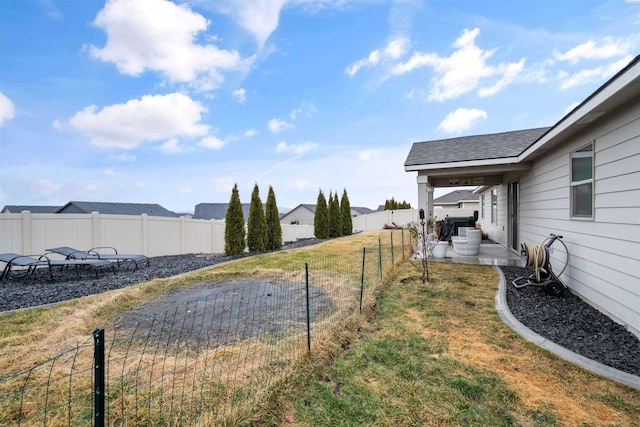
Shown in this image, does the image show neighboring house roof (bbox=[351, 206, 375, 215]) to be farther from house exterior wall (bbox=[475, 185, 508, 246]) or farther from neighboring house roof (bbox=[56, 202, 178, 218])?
house exterior wall (bbox=[475, 185, 508, 246])

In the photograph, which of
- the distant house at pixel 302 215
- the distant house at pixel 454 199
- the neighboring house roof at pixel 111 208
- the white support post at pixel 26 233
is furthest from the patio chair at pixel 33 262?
the distant house at pixel 302 215

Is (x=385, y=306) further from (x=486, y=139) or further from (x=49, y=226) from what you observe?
(x=49, y=226)

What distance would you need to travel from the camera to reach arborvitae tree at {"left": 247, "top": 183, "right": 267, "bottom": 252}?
11398 millimetres

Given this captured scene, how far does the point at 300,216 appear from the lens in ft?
133

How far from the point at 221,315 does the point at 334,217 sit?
14.2 metres

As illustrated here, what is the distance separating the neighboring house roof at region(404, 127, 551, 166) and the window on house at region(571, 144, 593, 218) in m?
2.58

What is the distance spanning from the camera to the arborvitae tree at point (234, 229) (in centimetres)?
1056

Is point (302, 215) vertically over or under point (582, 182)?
under

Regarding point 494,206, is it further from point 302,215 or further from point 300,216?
point 300,216

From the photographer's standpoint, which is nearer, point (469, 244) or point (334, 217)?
point (469, 244)

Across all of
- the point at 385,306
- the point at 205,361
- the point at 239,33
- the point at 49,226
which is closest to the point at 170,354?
the point at 205,361

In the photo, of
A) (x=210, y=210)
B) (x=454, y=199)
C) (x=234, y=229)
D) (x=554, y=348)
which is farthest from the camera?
(x=210, y=210)

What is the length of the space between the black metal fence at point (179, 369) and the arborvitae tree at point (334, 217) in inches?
521

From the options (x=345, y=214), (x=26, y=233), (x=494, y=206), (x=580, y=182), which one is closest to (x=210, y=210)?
(x=345, y=214)
